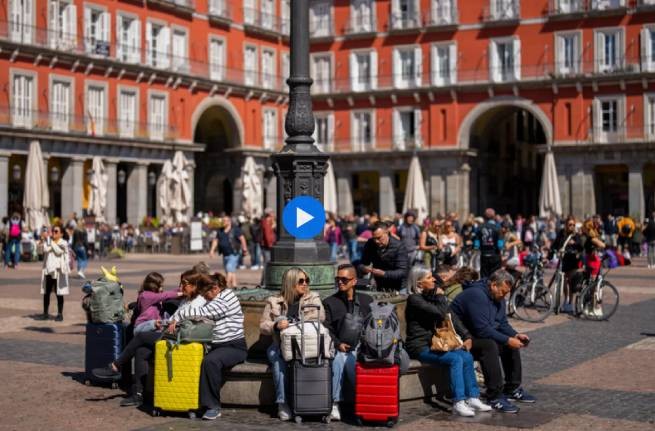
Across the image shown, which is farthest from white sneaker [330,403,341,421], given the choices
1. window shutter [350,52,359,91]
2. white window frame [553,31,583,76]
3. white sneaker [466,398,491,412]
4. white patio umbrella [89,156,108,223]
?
window shutter [350,52,359,91]

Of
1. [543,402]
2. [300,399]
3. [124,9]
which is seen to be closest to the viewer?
[300,399]

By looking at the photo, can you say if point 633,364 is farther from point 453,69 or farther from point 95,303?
point 453,69

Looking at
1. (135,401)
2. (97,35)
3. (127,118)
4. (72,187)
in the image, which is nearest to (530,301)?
(135,401)

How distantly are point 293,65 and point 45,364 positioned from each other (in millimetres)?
5044

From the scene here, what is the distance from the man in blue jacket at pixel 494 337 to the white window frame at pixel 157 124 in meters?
41.1

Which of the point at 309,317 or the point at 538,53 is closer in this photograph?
the point at 309,317

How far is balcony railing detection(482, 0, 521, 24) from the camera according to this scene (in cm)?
5506

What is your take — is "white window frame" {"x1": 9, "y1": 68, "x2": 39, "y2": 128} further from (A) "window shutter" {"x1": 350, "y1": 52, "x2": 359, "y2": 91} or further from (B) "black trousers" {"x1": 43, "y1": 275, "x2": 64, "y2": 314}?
(B) "black trousers" {"x1": 43, "y1": 275, "x2": 64, "y2": 314}

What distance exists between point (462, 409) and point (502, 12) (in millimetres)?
47890

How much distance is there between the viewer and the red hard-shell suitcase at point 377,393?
9.55 metres

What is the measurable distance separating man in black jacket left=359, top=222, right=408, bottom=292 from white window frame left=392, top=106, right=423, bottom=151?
4399cm

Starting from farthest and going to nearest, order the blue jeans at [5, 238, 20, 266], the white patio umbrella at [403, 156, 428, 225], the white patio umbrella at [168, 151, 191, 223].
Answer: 1. the white patio umbrella at [403, 156, 428, 225]
2. the white patio umbrella at [168, 151, 191, 223]
3. the blue jeans at [5, 238, 20, 266]

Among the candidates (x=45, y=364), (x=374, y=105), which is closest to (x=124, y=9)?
(x=374, y=105)

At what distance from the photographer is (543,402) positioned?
423 inches
